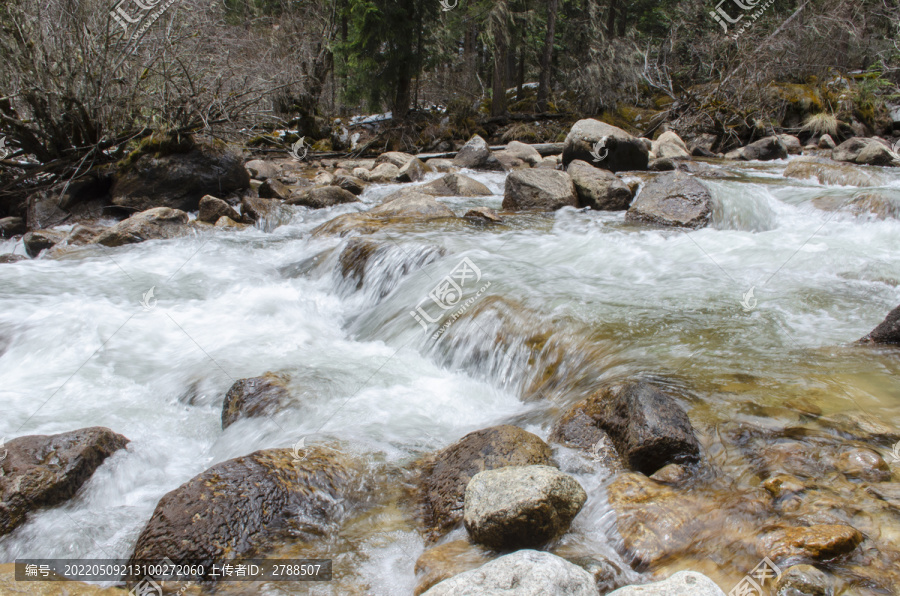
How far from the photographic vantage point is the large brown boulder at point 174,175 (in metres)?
10.0

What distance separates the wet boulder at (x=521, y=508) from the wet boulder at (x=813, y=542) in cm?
78

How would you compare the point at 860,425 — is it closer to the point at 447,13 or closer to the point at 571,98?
the point at 447,13

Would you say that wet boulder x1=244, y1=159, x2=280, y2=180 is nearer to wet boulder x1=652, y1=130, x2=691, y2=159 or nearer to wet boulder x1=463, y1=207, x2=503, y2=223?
wet boulder x1=463, y1=207, x2=503, y2=223

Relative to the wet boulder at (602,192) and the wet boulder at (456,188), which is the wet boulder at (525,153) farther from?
the wet boulder at (602,192)

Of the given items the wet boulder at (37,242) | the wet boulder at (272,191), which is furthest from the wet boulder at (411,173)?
the wet boulder at (37,242)

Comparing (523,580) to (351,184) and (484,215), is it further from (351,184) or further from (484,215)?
(351,184)

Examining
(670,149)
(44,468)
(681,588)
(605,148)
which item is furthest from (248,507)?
(670,149)

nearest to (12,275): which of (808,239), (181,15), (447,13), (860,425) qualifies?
(181,15)

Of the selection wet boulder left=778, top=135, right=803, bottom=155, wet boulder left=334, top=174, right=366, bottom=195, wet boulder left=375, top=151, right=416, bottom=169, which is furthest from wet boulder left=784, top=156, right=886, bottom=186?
wet boulder left=375, top=151, right=416, bottom=169

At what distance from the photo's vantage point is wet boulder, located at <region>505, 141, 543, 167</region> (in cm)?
1577

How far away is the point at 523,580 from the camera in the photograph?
1.93 meters

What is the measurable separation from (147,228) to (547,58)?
15.9m

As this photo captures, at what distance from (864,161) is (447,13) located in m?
12.4

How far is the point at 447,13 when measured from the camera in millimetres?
17688
